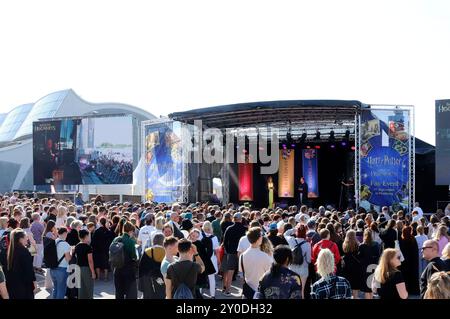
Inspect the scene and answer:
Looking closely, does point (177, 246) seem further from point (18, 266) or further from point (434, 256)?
point (434, 256)

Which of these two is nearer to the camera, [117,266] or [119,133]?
[117,266]

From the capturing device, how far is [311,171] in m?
26.7

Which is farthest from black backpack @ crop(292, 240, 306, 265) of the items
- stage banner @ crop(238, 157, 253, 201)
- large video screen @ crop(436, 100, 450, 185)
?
stage banner @ crop(238, 157, 253, 201)

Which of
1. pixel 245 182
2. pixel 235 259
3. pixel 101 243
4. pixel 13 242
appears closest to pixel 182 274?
pixel 13 242

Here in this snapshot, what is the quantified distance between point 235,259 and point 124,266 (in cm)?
333

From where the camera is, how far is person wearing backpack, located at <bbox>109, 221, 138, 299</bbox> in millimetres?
7402

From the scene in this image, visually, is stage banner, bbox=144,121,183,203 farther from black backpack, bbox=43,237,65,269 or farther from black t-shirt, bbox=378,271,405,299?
black t-shirt, bbox=378,271,405,299

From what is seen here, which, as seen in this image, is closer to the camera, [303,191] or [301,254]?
[301,254]

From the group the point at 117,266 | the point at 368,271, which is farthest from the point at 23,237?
the point at 368,271

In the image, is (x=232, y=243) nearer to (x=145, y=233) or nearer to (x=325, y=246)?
(x=145, y=233)

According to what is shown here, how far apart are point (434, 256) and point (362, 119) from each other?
43.7ft

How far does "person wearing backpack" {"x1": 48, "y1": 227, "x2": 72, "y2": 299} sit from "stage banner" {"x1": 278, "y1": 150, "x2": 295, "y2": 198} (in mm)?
19445

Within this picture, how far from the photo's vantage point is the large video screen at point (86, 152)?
93.0ft

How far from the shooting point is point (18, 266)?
22.5ft
